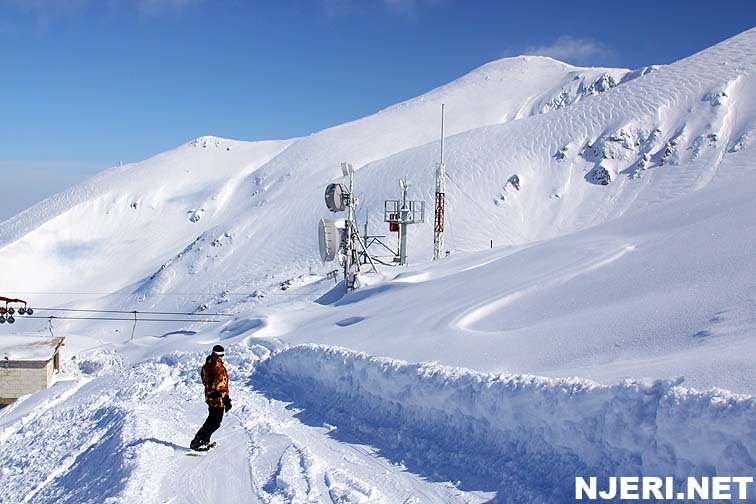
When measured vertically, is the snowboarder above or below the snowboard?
above

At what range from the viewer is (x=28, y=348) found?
1964 centimetres

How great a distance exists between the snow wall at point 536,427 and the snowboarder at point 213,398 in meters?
1.57

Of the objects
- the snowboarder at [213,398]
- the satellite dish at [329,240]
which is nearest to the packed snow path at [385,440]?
the snowboarder at [213,398]

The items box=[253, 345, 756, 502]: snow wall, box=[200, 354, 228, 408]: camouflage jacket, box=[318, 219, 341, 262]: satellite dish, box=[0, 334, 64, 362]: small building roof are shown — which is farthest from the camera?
box=[318, 219, 341, 262]: satellite dish

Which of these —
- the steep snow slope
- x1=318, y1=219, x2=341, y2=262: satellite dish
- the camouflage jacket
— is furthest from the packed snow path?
the steep snow slope

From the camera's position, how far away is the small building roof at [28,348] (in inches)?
729

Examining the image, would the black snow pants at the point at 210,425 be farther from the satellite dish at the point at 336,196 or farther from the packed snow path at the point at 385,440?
the satellite dish at the point at 336,196

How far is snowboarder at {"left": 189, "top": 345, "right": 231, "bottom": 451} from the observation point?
27.6 feet

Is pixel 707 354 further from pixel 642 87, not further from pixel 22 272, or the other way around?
pixel 22 272

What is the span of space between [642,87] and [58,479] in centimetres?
6203

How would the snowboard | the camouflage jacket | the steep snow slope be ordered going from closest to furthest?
1. the snowboard
2. the camouflage jacket
3. the steep snow slope

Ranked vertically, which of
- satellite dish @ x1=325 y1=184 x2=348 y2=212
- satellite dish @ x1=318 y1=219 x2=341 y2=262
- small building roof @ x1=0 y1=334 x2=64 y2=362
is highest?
satellite dish @ x1=325 y1=184 x2=348 y2=212

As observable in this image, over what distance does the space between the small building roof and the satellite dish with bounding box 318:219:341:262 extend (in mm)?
9143

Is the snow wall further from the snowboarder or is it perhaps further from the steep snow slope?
the steep snow slope
